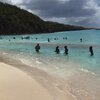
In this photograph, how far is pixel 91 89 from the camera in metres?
14.6

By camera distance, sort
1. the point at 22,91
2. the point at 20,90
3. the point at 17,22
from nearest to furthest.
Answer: the point at 22,91 → the point at 20,90 → the point at 17,22

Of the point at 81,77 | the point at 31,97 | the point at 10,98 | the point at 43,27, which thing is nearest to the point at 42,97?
the point at 31,97

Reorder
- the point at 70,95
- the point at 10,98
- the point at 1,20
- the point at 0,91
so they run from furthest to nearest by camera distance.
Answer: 1. the point at 1,20
2. the point at 70,95
3. the point at 0,91
4. the point at 10,98

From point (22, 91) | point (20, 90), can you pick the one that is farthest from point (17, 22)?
point (22, 91)

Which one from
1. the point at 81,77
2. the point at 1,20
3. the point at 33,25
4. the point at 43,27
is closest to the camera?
the point at 81,77

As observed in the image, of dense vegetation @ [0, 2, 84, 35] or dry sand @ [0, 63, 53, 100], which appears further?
dense vegetation @ [0, 2, 84, 35]

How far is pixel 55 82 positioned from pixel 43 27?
183168 millimetres

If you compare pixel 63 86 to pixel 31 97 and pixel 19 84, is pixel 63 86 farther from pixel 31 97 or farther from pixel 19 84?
pixel 31 97

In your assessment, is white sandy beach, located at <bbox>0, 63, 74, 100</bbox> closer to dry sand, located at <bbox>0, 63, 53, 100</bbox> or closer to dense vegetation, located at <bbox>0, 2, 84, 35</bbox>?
dry sand, located at <bbox>0, 63, 53, 100</bbox>

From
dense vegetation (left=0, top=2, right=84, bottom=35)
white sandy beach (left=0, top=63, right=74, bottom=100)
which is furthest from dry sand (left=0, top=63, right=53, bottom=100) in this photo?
dense vegetation (left=0, top=2, right=84, bottom=35)

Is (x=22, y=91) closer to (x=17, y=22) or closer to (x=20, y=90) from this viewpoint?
(x=20, y=90)

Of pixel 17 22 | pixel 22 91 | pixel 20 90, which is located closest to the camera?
pixel 22 91

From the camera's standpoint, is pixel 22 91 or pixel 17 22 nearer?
pixel 22 91

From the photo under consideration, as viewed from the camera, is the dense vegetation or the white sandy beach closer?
the white sandy beach
